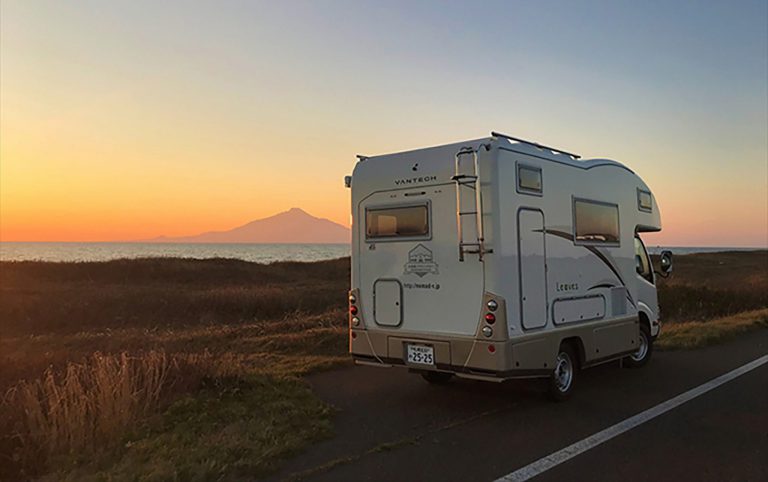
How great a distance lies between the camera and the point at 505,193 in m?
6.56

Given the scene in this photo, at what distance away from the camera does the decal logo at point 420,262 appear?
6.96 metres

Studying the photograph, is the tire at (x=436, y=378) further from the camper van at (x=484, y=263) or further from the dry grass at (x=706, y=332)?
the dry grass at (x=706, y=332)

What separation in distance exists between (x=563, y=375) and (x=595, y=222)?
88.2 inches

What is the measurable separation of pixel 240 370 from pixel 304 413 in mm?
1849

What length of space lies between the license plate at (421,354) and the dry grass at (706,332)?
711 centimetres

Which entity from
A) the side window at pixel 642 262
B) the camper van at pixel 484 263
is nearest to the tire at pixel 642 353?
the side window at pixel 642 262

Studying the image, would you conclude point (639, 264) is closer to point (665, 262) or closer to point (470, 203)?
point (665, 262)

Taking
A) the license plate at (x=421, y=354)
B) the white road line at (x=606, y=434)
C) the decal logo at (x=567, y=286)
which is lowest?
the white road line at (x=606, y=434)

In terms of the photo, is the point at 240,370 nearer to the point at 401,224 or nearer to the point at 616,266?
the point at 401,224

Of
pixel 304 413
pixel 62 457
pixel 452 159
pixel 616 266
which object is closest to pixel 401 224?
pixel 452 159

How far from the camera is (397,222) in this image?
731 centimetres

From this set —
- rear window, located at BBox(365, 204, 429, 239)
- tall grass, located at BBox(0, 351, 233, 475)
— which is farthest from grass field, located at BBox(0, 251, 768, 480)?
rear window, located at BBox(365, 204, 429, 239)

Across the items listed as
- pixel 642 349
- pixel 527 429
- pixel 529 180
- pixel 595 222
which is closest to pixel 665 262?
pixel 642 349

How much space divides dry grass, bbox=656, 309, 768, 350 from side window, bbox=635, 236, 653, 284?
8.28 ft
